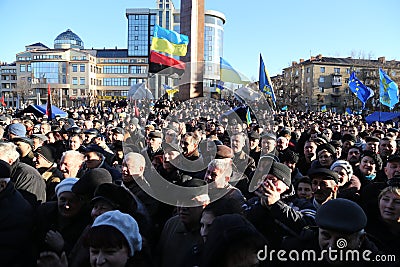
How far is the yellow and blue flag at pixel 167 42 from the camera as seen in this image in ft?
46.6

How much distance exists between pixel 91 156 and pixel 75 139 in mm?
1963

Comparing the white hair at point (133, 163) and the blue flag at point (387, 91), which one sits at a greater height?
the blue flag at point (387, 91)

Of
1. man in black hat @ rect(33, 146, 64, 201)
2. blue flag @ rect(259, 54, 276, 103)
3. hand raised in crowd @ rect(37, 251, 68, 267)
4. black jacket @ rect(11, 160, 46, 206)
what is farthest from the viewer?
blue flag @ rect(259, 54, 276, 103)

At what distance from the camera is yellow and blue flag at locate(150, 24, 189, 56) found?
46.6 ft

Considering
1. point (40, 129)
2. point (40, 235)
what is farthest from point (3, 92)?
point (40, 235)

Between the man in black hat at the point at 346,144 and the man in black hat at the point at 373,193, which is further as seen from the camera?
the man in black hat at the point at 346,144

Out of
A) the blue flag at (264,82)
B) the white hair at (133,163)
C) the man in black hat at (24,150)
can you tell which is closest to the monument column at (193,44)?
the blue flag at (264,82)

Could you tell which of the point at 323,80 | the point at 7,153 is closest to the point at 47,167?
the point at 7,153

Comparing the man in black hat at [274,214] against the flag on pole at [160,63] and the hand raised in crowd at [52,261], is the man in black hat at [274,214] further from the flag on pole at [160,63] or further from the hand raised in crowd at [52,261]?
the flag on pole at [160,63]

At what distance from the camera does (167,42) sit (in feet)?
47.9

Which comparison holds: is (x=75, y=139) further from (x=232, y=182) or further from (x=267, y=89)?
(x=267, y=89)

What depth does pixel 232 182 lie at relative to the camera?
482 centimetres

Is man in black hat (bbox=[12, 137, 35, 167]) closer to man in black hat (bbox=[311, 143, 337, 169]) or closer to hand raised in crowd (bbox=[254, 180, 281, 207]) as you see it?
hand raised in crowd (bbox=[254, 180, 281, 207])

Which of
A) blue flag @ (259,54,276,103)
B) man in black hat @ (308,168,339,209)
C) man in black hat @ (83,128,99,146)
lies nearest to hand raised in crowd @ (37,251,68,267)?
man in black hat @ (308,168,339,209)
